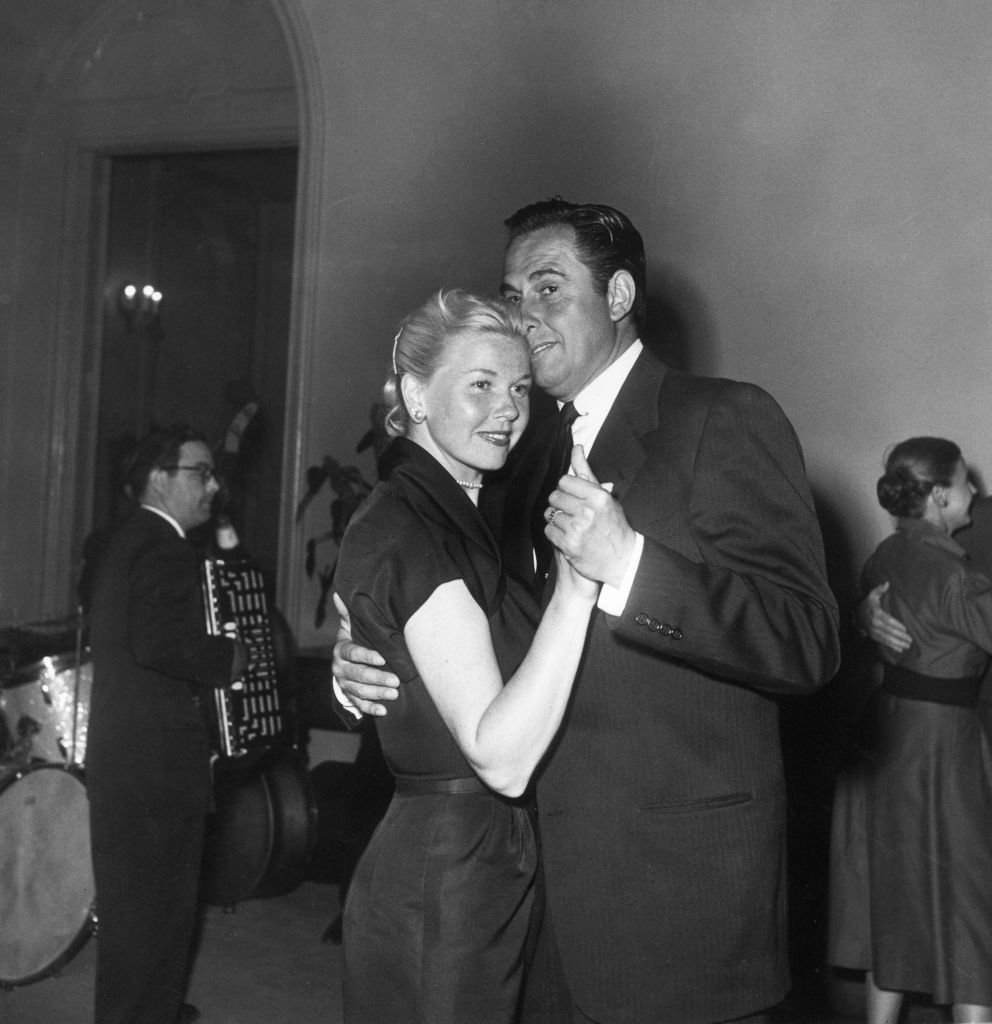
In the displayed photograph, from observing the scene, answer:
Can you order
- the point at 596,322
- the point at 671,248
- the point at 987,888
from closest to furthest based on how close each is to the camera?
the point at 596,322
the point at 987,888
the point at 671,248

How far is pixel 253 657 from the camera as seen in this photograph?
15.0 feet

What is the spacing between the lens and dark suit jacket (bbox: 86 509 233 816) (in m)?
3.73

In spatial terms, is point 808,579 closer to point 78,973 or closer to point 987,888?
point 987,888

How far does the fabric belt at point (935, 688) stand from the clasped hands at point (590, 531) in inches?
94.9

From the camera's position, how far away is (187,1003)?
13.9ft

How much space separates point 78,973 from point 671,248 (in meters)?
3.54

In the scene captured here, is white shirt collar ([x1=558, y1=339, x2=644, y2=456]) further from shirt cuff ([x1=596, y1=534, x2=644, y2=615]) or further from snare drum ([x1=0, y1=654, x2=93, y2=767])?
snare drum ([x1=0, y1=654, x2=93, y2=767])

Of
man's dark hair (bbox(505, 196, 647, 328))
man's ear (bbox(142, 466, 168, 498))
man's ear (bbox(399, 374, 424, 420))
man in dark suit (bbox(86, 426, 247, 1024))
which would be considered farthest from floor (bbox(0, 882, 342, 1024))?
man's dark hair (bbox(505, 196, 647, 328))

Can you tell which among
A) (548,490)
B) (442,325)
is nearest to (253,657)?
(548,490)

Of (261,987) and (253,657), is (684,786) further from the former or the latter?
(261,987)

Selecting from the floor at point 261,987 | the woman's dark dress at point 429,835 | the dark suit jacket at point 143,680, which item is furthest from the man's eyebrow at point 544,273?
the floor at point 261,987

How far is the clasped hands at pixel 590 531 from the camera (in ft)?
5.64

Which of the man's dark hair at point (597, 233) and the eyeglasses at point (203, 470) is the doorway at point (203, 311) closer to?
the eyeglasses at point (203, 470)

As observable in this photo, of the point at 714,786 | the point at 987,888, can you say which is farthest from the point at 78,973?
the point at 714,786
